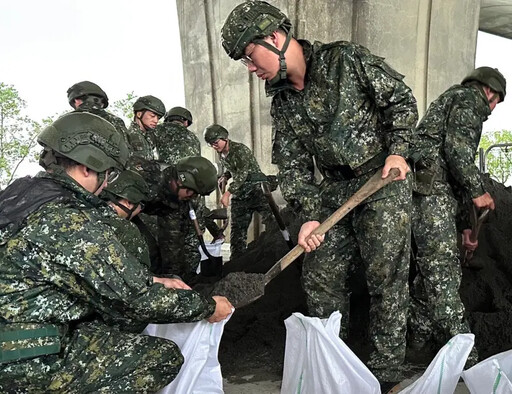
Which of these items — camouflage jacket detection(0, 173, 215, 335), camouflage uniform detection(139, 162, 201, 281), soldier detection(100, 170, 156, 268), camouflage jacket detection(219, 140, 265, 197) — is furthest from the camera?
camouflage jacket detection(219, 140, 265, 197)

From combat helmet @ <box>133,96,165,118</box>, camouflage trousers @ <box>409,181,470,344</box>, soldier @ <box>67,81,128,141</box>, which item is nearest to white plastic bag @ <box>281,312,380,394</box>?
camouflage trousers @ <box>409,181,470,344</box>

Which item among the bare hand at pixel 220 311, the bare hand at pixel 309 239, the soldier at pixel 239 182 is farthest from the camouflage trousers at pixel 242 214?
the bare hand at pixel 220 311

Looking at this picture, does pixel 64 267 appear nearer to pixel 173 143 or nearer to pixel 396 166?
pixel 396 166

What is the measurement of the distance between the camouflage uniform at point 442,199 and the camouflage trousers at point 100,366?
158 centimetres

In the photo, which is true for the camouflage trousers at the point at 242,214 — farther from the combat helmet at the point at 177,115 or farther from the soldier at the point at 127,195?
the soldier at the point at 127,195

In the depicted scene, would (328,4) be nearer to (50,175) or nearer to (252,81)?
(252,81)

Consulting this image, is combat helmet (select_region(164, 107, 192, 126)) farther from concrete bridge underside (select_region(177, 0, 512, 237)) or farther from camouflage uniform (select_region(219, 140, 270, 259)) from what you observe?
concrete bridge underside (select_region(177, 0, 512, 237))

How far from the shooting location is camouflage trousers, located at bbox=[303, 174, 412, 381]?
261 cm

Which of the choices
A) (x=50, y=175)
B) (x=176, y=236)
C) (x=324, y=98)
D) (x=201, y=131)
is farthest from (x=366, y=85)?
(x=201, y=131)

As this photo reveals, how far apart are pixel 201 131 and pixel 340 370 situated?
245 inches

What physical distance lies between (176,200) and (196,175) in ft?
0.99

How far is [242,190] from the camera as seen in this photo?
6477 mm

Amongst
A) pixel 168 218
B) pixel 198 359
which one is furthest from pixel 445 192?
pixel 168 218

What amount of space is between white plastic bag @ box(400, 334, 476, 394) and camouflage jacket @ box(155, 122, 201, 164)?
14.5 feet
